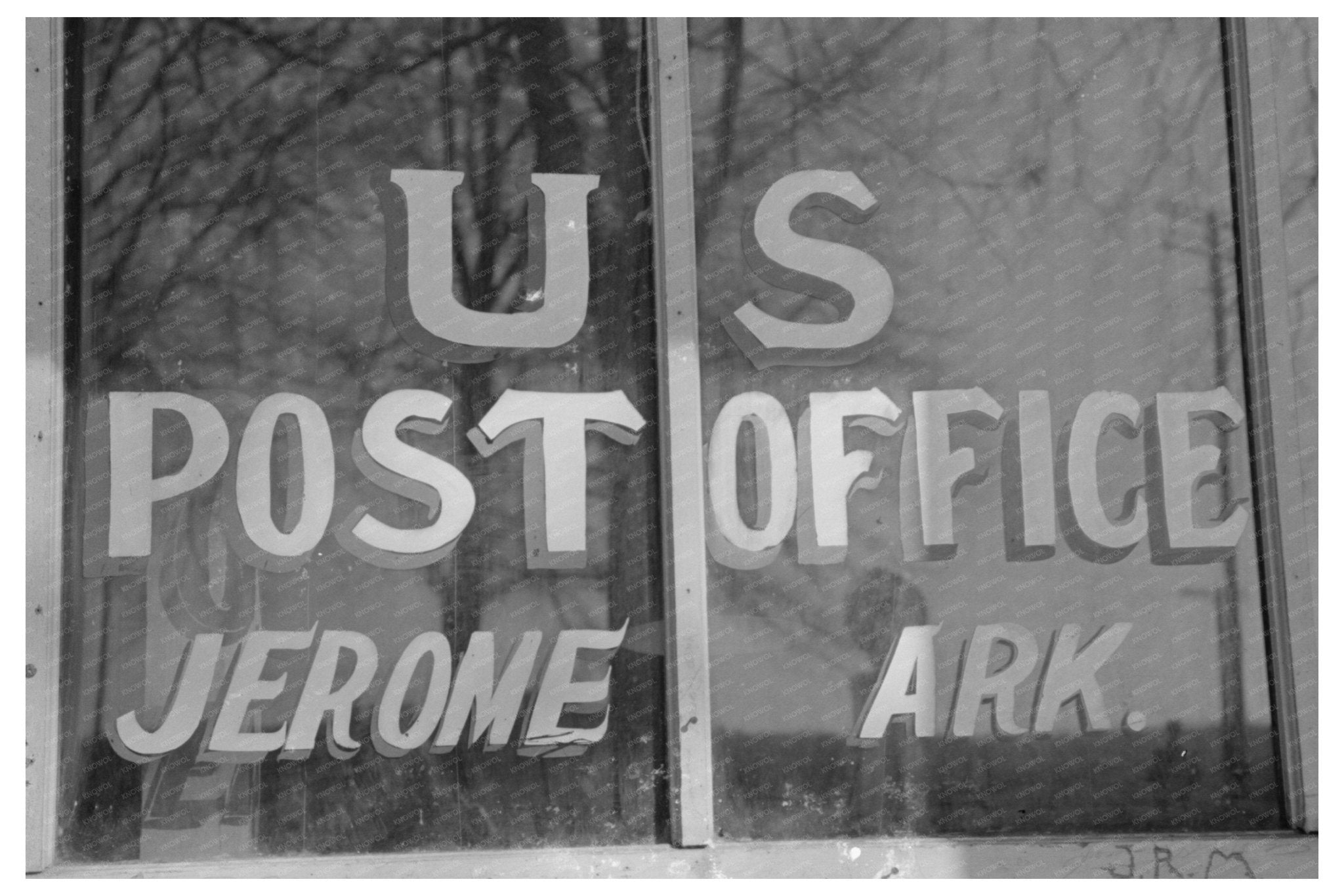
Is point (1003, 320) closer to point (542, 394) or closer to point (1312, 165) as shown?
point (1312, 165)

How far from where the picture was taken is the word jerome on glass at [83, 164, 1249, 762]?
4301 millimetres

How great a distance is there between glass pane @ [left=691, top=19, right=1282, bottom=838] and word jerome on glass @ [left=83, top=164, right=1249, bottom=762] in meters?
0.01

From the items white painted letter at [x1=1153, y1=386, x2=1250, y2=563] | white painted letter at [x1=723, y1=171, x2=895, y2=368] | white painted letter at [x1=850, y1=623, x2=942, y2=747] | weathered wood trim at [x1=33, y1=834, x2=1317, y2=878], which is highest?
white painted letter at [x1=723, y1=171, x2=895, y2=368]

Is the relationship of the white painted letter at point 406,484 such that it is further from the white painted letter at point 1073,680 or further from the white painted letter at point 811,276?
the white painted letter at point 1073,680

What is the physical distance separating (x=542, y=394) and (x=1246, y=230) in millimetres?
2436

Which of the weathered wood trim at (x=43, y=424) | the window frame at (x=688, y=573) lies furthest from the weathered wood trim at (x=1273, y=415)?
the weathered wood trim at (x=43, y=424)

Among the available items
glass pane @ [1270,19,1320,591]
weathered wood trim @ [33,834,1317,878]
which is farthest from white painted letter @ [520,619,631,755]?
glass pane @ [1270,19,1320,591]

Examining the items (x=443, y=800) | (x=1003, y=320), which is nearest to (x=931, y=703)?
(x=1003, y=320)

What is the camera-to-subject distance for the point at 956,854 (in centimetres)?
440

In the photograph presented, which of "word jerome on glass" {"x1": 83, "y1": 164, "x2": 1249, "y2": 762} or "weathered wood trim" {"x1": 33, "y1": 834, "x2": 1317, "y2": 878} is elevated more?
"word jerome on glass" {"x1": 83, "y1": 164, "x2": 1249, "y2": 762}

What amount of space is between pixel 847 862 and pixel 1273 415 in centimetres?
204

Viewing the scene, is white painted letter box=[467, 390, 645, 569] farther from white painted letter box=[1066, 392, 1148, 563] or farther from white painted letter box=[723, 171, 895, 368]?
white painted letter box=[1066, 392, 1148, 563]

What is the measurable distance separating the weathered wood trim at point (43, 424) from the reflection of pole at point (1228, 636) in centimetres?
372

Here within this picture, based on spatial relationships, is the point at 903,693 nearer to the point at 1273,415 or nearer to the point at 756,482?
the point at 756,482
